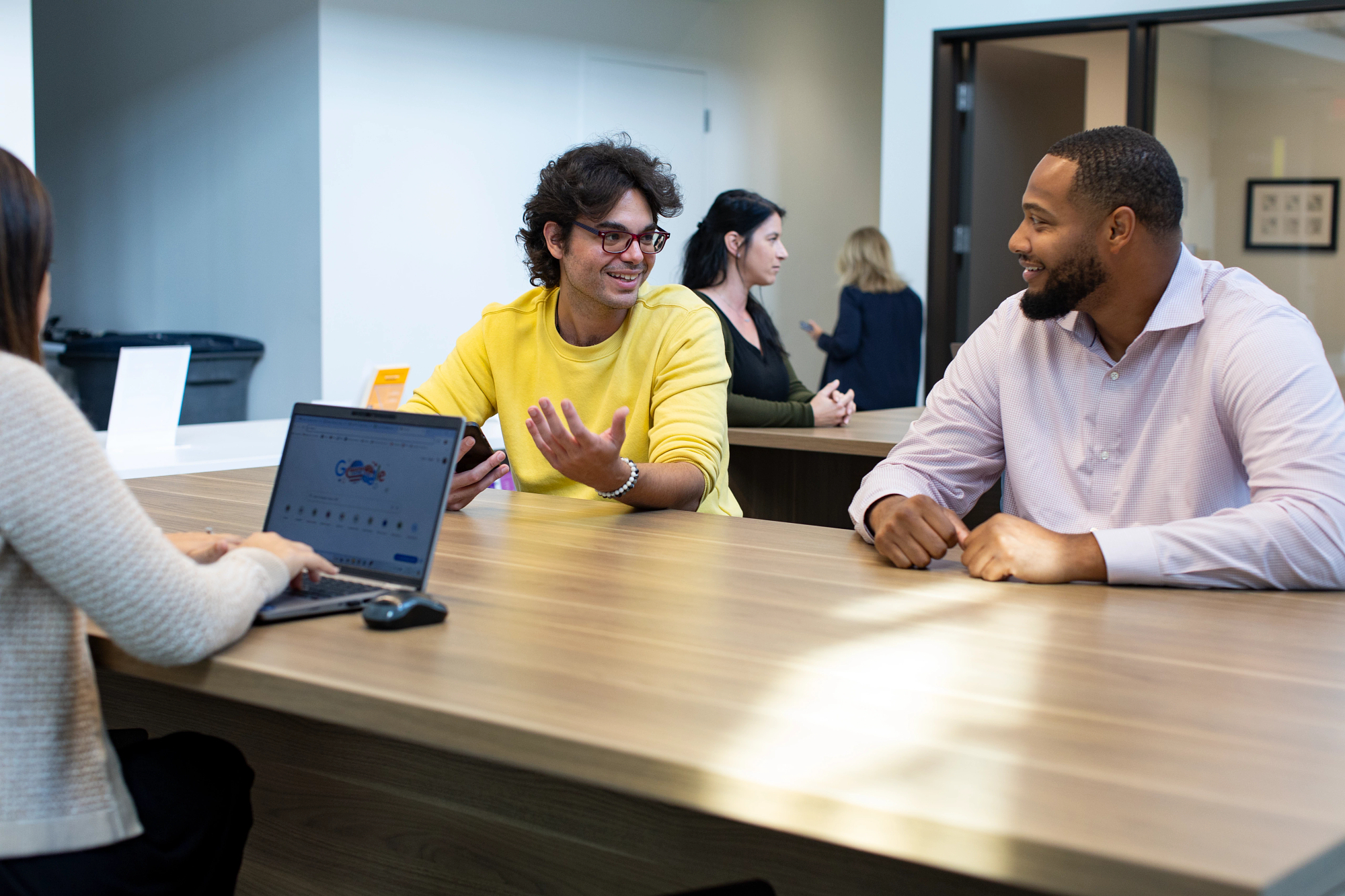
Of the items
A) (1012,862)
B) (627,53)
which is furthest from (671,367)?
(627,53)

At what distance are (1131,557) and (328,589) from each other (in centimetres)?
94

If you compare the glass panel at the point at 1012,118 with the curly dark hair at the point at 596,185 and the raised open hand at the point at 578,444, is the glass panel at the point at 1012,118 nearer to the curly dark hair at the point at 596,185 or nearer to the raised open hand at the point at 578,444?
the curly dark hair at the point at 596,185

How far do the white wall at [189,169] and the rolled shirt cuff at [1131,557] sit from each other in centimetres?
461

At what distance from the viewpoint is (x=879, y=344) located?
18.0 ft

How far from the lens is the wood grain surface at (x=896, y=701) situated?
789 mm

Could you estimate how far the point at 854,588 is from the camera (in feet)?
4.72

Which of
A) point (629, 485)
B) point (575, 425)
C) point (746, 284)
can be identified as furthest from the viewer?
point (746, 284)

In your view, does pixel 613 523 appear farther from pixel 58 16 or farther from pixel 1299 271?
pixel 58 16

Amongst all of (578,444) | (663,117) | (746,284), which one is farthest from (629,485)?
(663,117)

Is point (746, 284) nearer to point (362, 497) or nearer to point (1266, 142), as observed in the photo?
point (362, 497)

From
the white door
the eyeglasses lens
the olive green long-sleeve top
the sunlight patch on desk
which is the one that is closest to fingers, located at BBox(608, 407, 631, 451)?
the eyeglasses lens

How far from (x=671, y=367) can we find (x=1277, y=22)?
420 centimetres

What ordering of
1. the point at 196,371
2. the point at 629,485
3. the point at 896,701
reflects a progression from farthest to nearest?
the point at 196,371, the point at 629,485, the point at 896,701

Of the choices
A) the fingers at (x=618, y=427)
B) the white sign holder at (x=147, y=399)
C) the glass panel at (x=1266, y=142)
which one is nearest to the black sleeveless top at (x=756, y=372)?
the white sign holder at (x=147, y=399)
